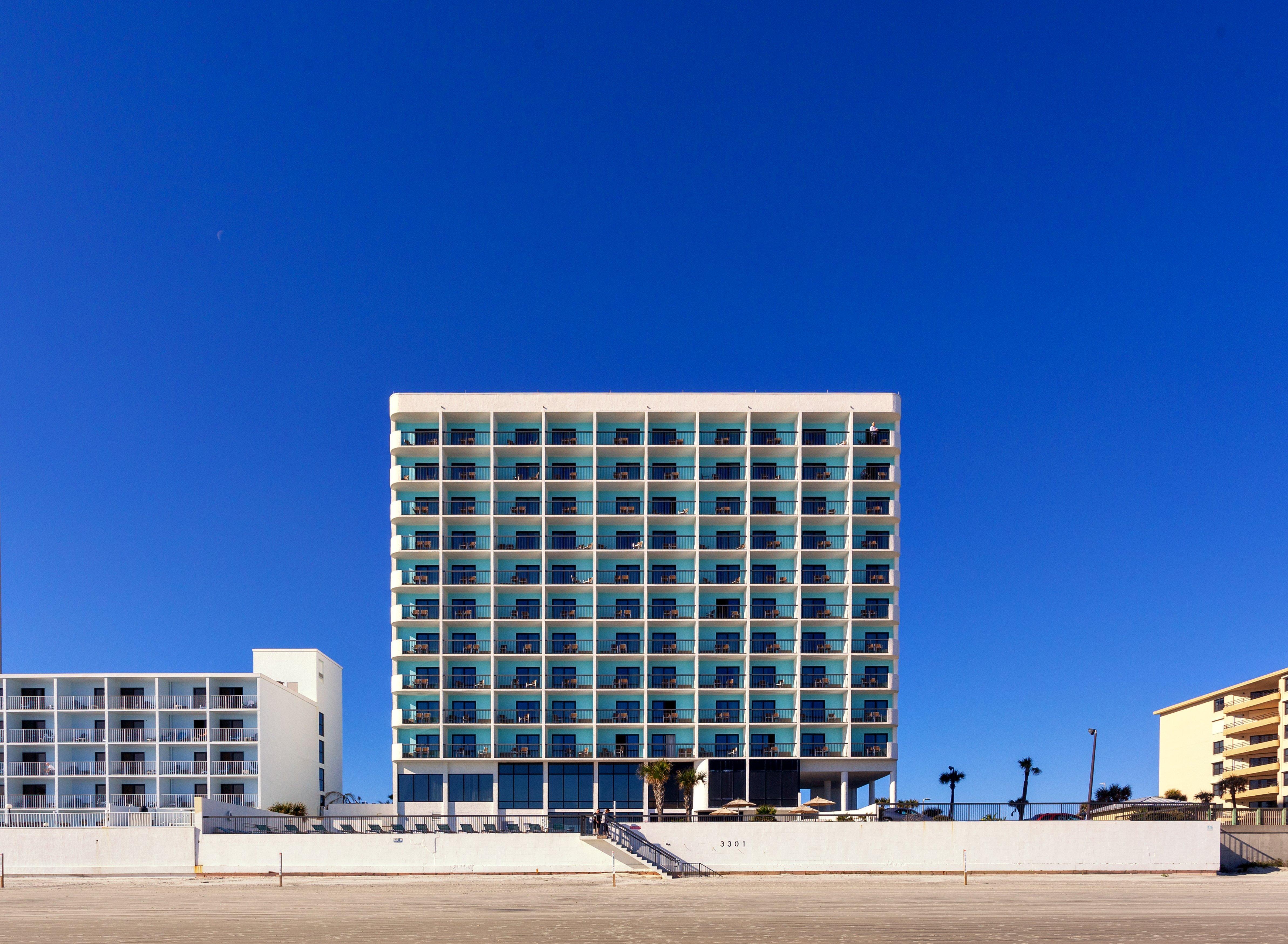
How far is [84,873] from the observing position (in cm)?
5750

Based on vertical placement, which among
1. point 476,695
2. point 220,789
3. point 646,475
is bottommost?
point 220,789

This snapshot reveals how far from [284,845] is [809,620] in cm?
3823

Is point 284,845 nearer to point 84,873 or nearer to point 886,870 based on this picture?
point 84,873

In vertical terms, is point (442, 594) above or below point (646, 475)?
below

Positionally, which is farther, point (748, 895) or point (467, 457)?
point (467, 457)

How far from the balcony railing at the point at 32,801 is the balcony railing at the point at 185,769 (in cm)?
676

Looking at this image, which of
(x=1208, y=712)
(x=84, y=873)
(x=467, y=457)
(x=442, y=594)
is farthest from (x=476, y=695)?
(x=1208, y=712)

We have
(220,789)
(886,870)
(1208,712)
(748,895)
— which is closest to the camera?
(748,895)

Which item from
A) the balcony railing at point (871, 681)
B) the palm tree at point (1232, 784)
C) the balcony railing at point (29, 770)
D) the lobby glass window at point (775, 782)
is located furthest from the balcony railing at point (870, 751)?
the balcony railing at point (29, 770)

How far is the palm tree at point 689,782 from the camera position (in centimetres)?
7350

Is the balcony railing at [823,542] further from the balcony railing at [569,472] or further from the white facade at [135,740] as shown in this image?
the white facade at [135,740]

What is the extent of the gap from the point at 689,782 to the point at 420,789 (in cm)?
1915

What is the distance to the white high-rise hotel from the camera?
80.4 meters

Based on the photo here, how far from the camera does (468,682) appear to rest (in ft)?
267
